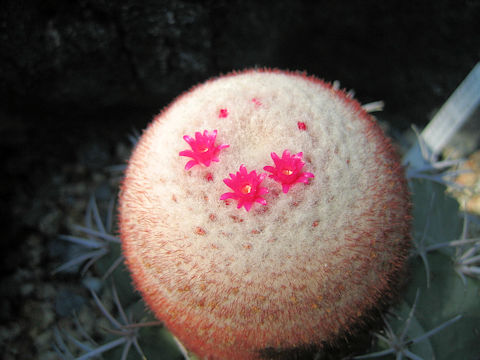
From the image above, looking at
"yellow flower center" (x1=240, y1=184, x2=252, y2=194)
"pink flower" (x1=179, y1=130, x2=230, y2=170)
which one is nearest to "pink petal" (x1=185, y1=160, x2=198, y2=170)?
"pink flower" (x1=179, y1=130, x2=230, y2=170)

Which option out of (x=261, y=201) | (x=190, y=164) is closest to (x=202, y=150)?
(x=190, y=164)

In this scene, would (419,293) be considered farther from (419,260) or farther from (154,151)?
(154,151)

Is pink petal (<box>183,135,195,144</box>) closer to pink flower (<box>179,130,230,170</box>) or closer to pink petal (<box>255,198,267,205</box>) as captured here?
pink flower (<box>179,130,230,170</box>)

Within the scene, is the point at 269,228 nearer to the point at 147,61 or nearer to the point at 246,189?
the point at 246,189

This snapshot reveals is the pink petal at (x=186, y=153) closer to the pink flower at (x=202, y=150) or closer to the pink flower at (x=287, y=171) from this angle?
the pink flower at (x=202, y=150)

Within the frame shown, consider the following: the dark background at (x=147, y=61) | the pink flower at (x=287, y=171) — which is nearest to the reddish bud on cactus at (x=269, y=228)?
the pink flower at (x=287, y=171)

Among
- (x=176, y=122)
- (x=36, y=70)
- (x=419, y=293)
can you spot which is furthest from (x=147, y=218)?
(x=36, y=70)
